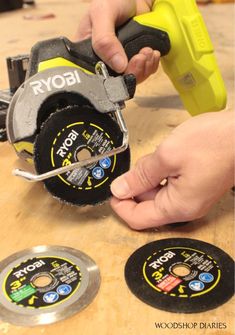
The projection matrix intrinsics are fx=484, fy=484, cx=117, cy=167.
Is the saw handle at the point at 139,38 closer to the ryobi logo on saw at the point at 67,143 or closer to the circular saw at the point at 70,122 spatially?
the circular saw at the point at 70,122

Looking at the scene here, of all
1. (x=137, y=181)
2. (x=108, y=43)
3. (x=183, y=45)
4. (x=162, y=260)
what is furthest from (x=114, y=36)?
(x=162, y=260)

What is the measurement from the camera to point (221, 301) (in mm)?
555

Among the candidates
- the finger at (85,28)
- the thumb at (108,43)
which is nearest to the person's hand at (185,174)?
the thumb at (108,43)

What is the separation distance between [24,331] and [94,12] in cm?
58

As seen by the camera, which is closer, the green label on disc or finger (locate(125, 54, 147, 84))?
the green label on disc

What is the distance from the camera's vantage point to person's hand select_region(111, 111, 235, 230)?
0.63m

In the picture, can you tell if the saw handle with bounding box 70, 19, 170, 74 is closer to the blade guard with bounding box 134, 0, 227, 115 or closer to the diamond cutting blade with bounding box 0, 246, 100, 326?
the blade guard with bounding box 134, 0, 227, 115

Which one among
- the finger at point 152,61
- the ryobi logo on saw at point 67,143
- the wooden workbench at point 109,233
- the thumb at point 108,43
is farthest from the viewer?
the finger at point 152,61

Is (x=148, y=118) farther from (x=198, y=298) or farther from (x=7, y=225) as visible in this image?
(x=198, y=298)

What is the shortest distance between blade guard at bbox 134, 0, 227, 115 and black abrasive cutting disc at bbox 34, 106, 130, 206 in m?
0.31

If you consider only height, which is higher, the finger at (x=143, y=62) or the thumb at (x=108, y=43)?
the thumb at (x=108, y=43)

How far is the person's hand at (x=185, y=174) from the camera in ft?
2.06

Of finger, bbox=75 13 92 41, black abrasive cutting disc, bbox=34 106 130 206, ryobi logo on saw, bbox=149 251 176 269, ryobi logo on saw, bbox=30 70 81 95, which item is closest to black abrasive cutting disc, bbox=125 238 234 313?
ryobi logo on saw, bbox=149 251 176 269

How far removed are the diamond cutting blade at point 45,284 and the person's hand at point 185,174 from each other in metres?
0.11
